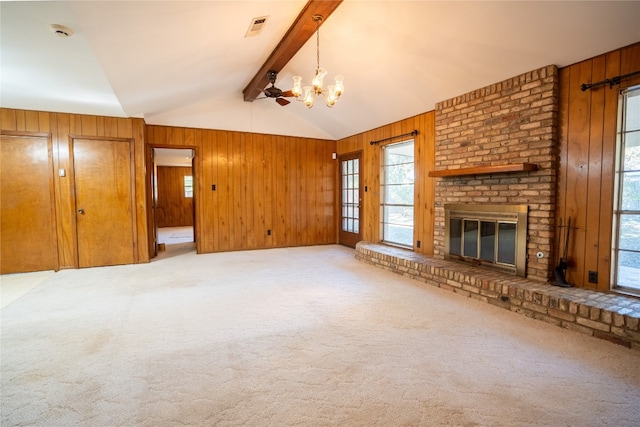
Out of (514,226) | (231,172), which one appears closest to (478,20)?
(514,226)

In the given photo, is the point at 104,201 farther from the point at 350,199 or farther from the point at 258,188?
the point at 350,199

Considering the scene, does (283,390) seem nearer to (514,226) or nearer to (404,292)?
(404,292)

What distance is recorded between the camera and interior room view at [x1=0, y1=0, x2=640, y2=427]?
6.09ft

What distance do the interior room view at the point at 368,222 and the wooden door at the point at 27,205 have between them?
3cm

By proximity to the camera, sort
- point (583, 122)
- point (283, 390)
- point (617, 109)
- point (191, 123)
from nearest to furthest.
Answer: point (283, 390) → point (617, 109) → point (583, 122) → point (191, 123)

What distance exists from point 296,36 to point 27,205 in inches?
190

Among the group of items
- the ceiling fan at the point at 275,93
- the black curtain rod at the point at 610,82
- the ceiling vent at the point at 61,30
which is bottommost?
the black curtain rod at the point at 610,82

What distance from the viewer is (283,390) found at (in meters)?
1.82

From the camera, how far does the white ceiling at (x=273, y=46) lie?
2477mm

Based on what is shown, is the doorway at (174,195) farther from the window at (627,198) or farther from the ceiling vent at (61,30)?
the window at (627,198)

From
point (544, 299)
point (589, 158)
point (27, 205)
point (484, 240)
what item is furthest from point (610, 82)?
point (27, 205)

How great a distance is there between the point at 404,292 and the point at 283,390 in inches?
87.8

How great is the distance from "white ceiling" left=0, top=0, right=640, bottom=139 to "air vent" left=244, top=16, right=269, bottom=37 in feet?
0.25

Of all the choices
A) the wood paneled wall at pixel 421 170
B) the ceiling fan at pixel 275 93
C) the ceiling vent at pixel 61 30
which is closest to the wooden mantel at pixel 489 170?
the wood paneled wall at pixel 421 170
